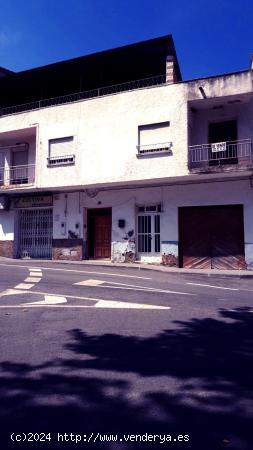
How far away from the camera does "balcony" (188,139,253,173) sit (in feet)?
48.6

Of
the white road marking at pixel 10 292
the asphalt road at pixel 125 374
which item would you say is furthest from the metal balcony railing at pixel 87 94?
the asphalt road at pixel 125 374

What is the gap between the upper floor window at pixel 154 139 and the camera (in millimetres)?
15492

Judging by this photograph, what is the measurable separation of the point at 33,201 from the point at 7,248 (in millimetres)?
2883

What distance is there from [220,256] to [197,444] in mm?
13297

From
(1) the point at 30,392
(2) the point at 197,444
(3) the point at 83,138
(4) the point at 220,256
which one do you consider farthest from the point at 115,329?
(3) the point at 83,138

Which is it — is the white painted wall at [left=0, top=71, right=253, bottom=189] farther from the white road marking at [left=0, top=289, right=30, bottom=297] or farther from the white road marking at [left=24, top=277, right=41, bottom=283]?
the white road marking at [left=0, top=289, right=30, bottom=297]

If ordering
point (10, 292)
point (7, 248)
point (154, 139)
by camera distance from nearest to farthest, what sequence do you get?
1. point (10, 292)
2. point (154, 139)
3. point (7, 248)

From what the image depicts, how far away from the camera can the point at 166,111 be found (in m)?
15.4

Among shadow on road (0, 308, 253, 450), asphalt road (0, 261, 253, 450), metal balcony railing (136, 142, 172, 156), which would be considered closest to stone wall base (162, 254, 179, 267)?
metal balcony railing (136, 142, 172, 156)

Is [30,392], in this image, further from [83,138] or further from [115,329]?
[83,138]

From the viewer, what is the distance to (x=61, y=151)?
17781 millimetres

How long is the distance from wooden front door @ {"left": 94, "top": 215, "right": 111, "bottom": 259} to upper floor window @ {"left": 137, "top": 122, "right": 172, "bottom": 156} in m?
3.89

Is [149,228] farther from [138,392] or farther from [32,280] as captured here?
[138,392]

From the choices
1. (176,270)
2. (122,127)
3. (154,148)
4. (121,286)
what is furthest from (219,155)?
(121,286)
